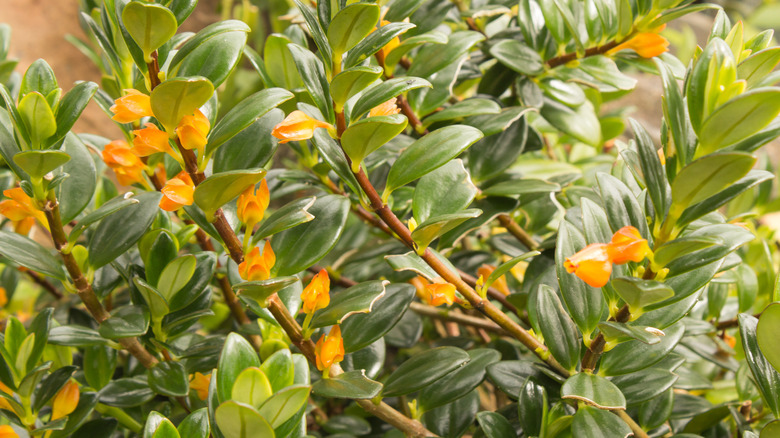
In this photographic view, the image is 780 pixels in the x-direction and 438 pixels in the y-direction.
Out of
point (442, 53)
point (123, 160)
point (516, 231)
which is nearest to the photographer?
point (123, 160)

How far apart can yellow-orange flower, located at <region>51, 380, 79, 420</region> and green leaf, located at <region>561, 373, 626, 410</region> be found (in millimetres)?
477

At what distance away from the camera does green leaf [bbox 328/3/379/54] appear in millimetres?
464

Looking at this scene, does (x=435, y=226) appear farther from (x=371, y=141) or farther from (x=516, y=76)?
(x=516, y=76)

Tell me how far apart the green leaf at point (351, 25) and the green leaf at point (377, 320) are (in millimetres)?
244

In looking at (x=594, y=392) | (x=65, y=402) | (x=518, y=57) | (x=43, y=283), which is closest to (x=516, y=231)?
(x=518, y=57)

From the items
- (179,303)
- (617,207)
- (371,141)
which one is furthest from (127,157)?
(617,207)

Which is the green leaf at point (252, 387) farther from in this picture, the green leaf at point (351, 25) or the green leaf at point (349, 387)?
the green leaf at point (351, 25)

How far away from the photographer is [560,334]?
562 millimetres

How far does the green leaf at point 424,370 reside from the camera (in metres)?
0.58

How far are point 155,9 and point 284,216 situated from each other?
0.18 m

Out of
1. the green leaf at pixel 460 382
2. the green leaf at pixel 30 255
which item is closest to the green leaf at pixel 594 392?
the green leaf at pixel 460 382

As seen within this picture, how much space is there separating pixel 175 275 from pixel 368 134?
0.77 ft

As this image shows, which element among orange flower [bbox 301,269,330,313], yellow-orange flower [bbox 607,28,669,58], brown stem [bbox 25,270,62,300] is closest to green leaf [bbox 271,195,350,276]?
orange flower [bbox 301,269,330,313]

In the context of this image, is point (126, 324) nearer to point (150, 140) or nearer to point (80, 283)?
point (80, 283)
